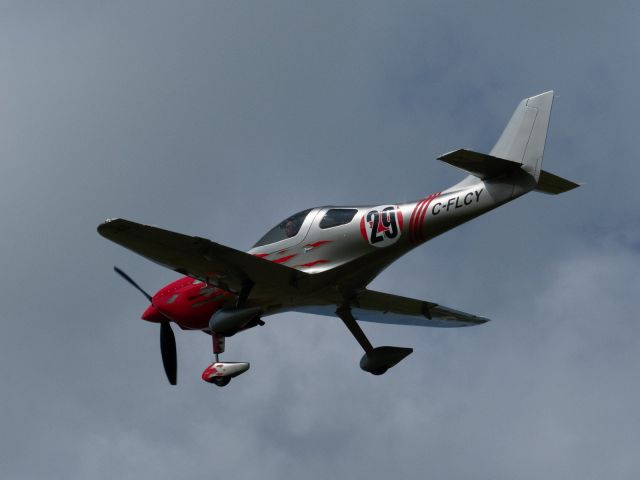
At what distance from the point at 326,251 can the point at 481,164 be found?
334 cm

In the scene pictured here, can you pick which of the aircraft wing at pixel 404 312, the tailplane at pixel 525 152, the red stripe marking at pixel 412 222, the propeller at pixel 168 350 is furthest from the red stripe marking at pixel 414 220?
the propeller at pixel 168 350

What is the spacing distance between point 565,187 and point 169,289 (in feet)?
26.7

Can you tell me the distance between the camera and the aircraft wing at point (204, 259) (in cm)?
2016

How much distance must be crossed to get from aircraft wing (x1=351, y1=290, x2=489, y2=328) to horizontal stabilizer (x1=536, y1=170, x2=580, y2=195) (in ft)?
15.2

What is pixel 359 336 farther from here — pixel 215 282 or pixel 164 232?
pixel 164 232

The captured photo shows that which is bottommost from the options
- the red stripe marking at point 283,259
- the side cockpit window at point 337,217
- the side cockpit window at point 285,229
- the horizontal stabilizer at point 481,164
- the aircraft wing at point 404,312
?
the aircraft wing at point 404,312

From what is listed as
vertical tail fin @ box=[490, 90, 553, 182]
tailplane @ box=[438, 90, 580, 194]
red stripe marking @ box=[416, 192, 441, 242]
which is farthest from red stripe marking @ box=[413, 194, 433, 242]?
vertical tail fin @ box=[490, 90, 553, 182]

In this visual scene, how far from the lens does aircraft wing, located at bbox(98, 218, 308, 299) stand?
20.2m

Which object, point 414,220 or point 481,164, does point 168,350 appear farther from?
point 481,164

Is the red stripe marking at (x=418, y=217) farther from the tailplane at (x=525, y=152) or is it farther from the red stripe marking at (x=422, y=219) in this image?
the tailplane at (x=525, y=152)

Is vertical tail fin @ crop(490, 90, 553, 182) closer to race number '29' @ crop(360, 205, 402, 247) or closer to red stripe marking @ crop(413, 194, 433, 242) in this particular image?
red stripe marking @ crop(413, 194, 433, 242)

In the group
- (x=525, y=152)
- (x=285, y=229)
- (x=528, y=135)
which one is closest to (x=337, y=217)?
(x=285, y=229)

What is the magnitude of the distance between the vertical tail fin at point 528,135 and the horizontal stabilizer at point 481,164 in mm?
311

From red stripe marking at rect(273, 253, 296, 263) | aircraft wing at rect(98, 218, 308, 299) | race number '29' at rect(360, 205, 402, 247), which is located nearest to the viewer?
aircraft wing at rect(98, 218, 308, 299)
